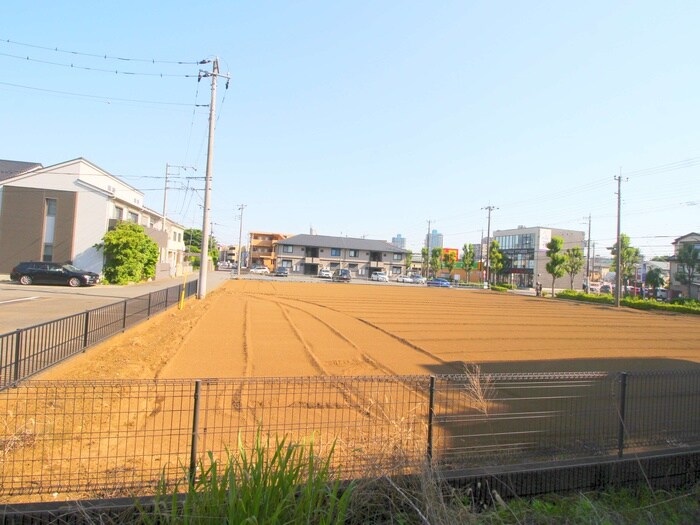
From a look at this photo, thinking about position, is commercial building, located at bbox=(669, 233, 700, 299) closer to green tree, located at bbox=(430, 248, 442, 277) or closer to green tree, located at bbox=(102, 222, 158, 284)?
green tree, located at bbox=(430, 248, 442, 277)

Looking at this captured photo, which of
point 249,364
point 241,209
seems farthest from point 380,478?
point 241,209

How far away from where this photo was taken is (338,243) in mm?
84688

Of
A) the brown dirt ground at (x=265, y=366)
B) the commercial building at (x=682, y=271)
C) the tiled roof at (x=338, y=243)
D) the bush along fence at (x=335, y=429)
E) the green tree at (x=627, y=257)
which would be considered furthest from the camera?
the tiled roof at (x=338, y=243)

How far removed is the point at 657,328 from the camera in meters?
21.2

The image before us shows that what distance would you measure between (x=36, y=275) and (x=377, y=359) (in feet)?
89.5

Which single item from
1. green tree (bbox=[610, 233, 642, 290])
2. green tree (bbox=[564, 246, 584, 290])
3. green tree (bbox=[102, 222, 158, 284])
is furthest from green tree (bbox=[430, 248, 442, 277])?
green tree (bbox=[102, 222, 158, 284])

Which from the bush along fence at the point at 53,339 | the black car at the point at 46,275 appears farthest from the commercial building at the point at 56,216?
the bush along fence at the point at 53,339

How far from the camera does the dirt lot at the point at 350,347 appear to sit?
8.81m

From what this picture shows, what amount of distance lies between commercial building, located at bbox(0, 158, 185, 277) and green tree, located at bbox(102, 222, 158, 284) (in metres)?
1.29

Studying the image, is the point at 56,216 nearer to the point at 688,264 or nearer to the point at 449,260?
the point at 688,264

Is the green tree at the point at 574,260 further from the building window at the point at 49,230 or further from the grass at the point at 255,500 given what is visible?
the grass at the point at 255,500

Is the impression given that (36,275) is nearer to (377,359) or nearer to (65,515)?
(377,359)

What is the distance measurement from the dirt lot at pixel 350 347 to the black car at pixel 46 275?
1418 centimetres

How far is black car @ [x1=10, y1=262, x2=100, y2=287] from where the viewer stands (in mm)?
28737
